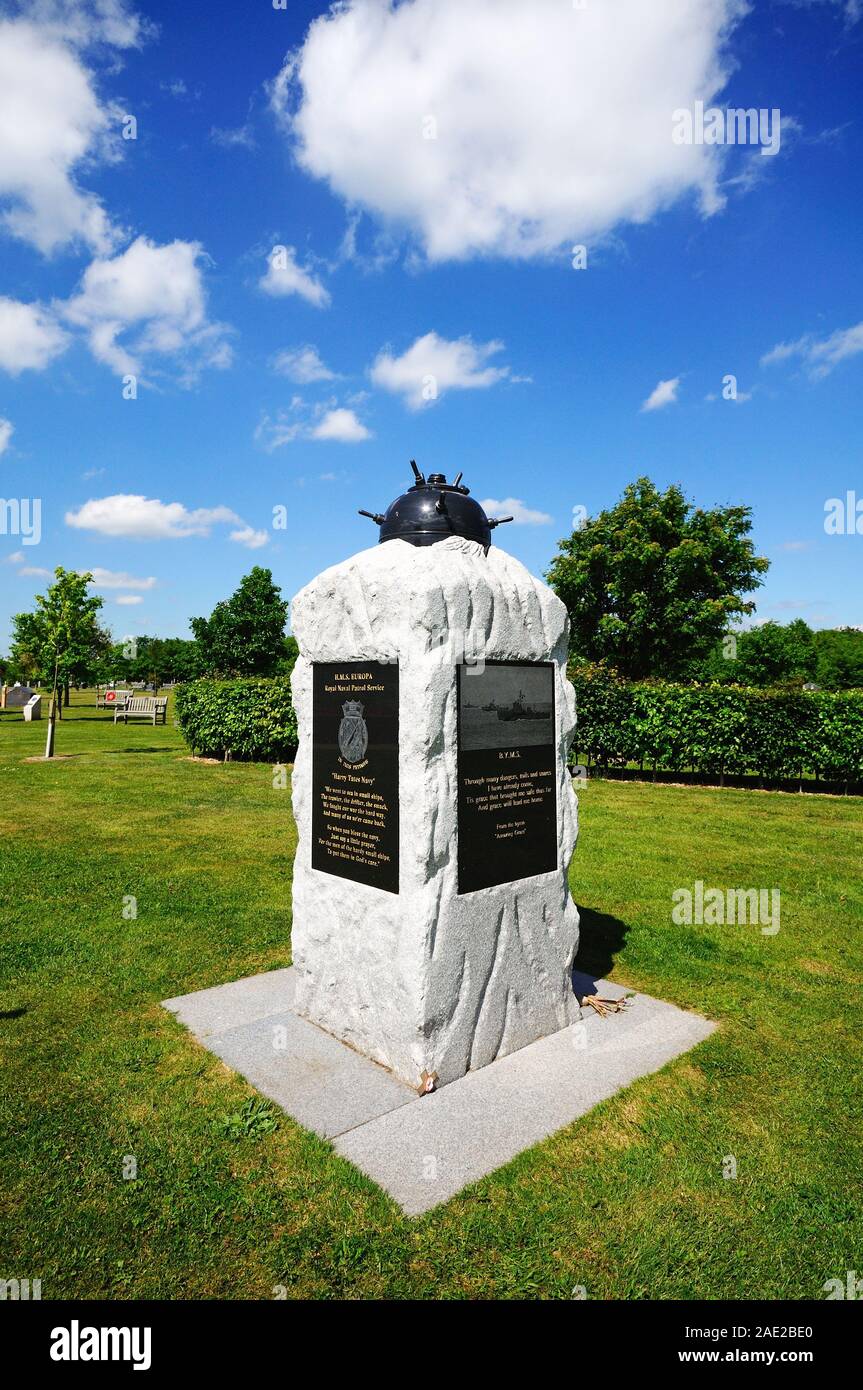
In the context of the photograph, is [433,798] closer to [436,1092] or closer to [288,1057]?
[436,1092]

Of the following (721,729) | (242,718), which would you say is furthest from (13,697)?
(721,729)

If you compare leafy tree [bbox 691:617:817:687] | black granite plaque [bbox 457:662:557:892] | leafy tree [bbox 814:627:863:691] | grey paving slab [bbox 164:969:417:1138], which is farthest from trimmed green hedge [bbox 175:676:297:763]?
leafy tree [bbox 814:627:863:691]

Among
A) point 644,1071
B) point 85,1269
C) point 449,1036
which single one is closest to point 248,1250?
point 85,1269

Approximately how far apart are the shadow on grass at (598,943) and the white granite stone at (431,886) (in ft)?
3.44

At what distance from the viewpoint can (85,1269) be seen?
2.88 m

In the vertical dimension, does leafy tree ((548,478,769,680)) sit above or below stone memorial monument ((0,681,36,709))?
above

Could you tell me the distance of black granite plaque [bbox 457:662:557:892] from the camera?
430 cm

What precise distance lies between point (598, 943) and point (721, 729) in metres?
9.83

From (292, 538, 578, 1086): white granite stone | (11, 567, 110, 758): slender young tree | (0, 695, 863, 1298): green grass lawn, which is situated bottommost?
(0, 695, 863, 1298): green grass lawn

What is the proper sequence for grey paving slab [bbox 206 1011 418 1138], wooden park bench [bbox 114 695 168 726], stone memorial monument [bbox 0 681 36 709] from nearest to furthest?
grey paving slab [bbox 206 1011 418 1138], wooden park bench [bbox 114 695 168 726], stone memorial monument [bbox 0 681 36 709]

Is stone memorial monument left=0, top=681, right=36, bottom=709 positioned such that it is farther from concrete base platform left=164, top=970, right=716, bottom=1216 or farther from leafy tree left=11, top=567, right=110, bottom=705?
concrete base platform left=164, top=970, right=716, bottom=1216

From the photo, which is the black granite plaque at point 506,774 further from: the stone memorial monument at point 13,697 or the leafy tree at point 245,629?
the stone memorial monument at point 13,697

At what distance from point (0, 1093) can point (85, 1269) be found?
1.54 metres

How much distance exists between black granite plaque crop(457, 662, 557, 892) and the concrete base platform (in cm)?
114
